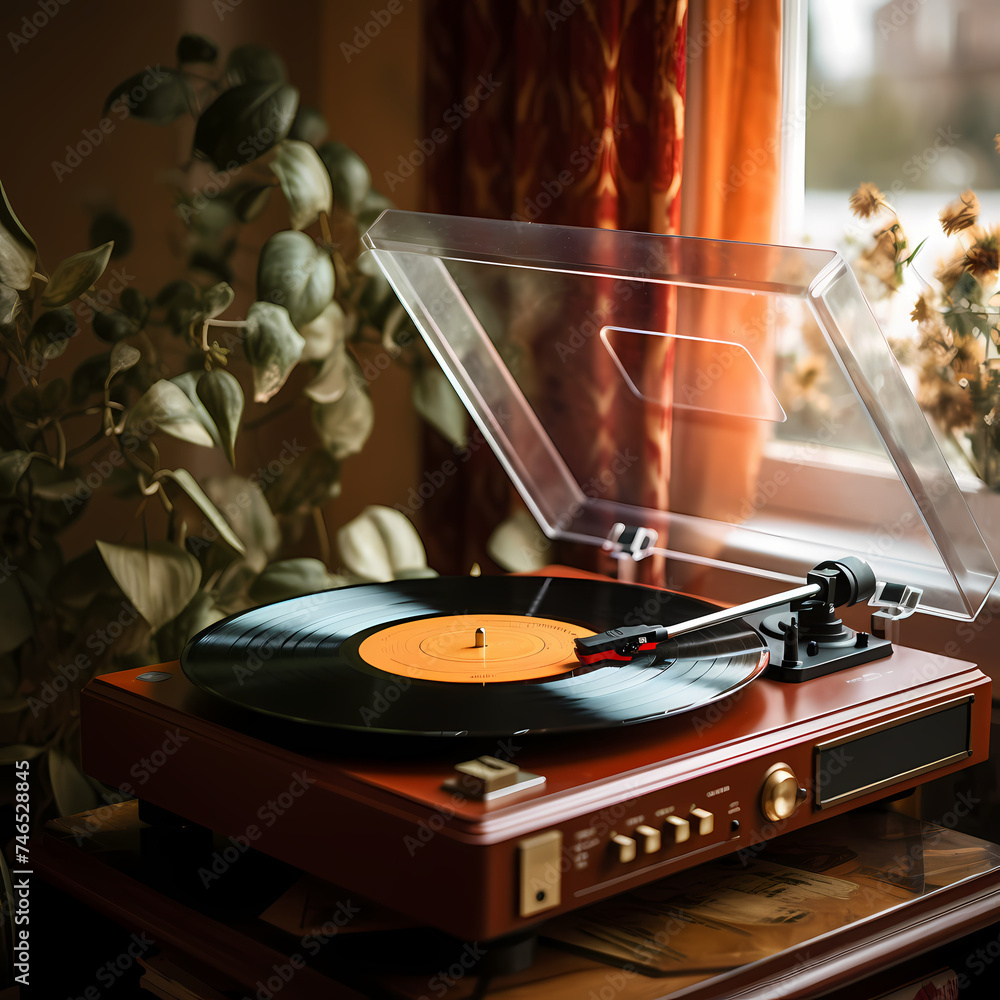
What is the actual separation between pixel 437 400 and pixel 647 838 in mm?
1167

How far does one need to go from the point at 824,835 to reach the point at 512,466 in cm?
64

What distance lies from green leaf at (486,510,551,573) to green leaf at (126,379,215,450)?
1.82ft

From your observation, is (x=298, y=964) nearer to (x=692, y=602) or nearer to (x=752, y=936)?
(x=752, y=936)

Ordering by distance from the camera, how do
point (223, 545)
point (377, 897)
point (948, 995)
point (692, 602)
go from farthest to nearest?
point (223, 545)
point (692, 602)
point (948, 995)
point (377, 897)

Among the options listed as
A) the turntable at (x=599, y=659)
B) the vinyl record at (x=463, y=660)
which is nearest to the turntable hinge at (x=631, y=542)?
the turntable at (x=599, y=659)

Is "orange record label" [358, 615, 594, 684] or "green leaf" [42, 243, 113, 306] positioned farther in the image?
"green leaf" [42, 243, 113, 306]

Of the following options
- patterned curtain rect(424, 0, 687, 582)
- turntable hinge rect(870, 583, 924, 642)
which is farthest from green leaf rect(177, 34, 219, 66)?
turntable hinge rect(870, 583, 924, 642)

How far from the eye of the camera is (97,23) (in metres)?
1.84

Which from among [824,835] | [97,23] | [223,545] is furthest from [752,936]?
[97,23]

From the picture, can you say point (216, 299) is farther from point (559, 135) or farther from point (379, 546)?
point (559, 135)

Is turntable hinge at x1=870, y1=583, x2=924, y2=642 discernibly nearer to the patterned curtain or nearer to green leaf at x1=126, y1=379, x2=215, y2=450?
the patterned curtain

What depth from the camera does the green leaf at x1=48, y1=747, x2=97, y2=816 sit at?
158cm

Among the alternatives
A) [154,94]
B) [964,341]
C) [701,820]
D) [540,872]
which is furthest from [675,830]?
[154,94]

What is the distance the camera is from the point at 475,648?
1.19 meters
